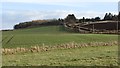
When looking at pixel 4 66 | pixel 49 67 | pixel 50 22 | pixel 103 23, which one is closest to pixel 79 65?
pixel 49 67

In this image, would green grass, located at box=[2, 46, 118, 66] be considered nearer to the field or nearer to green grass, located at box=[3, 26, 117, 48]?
the field

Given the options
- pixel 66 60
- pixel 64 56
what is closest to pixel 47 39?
pixel 64 56

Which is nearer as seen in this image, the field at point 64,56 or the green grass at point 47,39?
the field at point 64,56

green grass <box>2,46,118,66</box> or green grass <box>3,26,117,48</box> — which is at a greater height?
green grass <box>2,46,118,66</box>

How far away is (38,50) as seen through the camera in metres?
30.0

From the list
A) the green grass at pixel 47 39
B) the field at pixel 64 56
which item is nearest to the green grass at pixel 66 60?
the field at pixel 64 56

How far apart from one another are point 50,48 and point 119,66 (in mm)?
16307

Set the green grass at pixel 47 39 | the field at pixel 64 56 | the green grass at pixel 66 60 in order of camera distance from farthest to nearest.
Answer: the green grass at pixel 47 39 → the field at pixel 64 56 → the green grass at pixel 66 60

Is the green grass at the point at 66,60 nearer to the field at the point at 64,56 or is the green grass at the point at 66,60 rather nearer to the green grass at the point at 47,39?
the field at the point at 64,56

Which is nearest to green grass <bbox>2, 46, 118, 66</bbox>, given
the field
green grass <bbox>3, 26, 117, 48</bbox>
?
the field

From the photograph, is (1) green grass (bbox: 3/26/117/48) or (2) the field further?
(1) green grass (bbox: 3/26/117/48)

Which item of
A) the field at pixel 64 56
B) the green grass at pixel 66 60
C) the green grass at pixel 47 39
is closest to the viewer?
the green grass at pixel 66 60

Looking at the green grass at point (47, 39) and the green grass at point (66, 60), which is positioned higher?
the green grass at point (66, 60)

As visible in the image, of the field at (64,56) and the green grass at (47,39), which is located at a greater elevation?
the field at (64,56)
